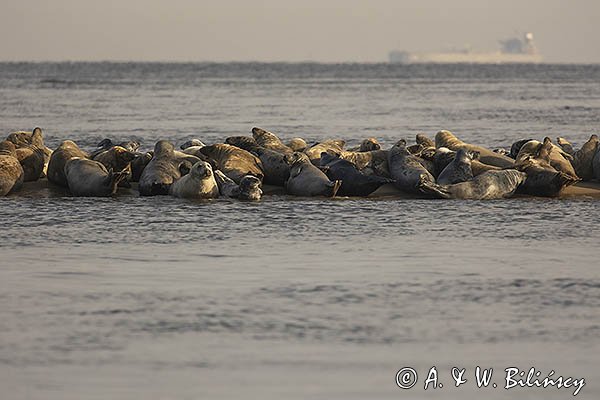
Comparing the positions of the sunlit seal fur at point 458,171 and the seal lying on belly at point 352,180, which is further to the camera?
the sunlit seal fur at point 458,171

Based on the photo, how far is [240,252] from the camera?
12883mm

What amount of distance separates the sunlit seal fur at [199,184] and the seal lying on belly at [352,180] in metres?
1.67

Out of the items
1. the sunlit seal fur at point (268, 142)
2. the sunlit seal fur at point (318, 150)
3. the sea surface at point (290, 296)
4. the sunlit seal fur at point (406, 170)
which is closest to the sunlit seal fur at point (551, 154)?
the sea surface at point (290, 296)

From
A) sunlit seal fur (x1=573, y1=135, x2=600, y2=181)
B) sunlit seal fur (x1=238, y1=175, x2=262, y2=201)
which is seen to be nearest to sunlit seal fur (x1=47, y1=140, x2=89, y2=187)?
sunlit seal fur (x1=238, y1=175, x2=262, y2=201)

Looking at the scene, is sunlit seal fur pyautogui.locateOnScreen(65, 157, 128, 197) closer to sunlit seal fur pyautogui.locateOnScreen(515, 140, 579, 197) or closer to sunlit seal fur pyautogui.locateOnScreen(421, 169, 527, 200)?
sunlit seal fur pyautogui.locateOnScreen(421, 169, 527, 200)

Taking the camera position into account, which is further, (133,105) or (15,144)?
(133,105)

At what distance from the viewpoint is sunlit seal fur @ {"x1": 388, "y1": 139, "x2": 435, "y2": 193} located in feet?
56.1

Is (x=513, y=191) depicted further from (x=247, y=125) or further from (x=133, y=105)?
(x=133, y=105)

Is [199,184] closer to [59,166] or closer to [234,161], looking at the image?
[234,161]

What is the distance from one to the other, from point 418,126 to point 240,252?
89.2 ft

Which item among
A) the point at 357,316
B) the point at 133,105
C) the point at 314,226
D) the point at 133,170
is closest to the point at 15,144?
the point at 133,170

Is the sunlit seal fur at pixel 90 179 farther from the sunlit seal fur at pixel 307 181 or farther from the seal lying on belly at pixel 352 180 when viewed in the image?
the seal lying on belly at pixel 352 180

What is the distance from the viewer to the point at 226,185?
17203 millimetres

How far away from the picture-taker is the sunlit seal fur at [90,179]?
55.8 ft
